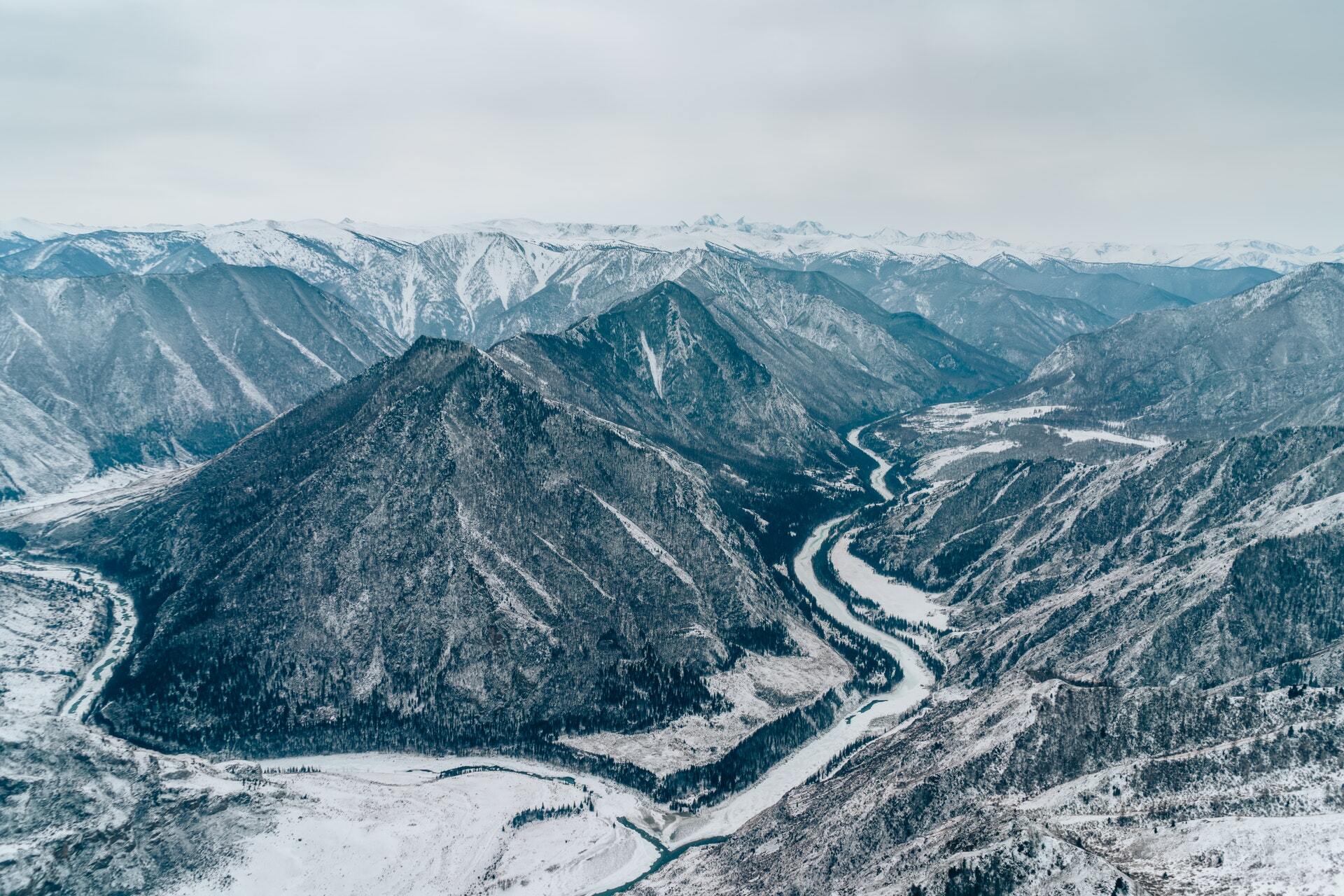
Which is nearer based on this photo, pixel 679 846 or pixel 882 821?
pixel 882 821

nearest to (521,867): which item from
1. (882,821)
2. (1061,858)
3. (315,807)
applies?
(315,807)

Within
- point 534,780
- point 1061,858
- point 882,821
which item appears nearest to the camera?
point 1061,858

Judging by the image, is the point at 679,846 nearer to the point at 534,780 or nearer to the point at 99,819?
the point at 534,780

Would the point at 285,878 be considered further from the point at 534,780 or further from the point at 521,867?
the point at 534,780

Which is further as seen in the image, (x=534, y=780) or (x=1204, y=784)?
(x=534, y=780)

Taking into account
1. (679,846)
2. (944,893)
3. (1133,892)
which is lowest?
(679,846)

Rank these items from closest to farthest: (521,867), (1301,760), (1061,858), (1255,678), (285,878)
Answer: (1061,858)
(1301,760)
(285,878)
(521,867)
(1255,678)

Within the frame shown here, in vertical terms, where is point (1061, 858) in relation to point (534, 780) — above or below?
above

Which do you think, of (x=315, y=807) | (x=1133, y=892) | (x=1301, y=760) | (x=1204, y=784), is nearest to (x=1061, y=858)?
(x=1133, y=892)

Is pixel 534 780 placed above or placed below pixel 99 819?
below
